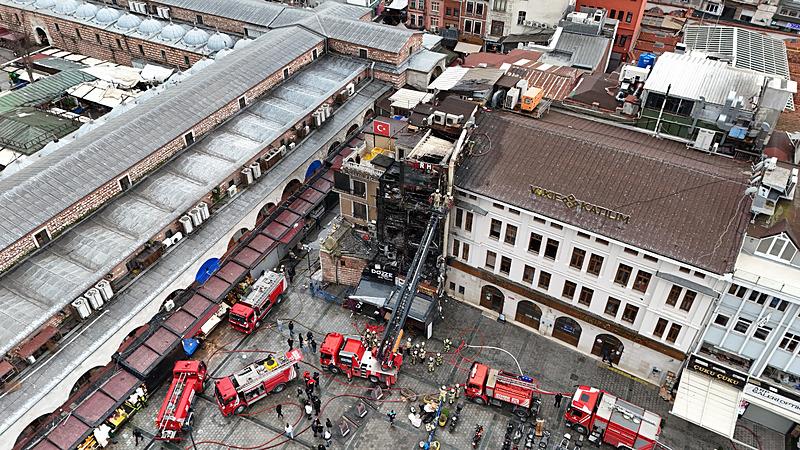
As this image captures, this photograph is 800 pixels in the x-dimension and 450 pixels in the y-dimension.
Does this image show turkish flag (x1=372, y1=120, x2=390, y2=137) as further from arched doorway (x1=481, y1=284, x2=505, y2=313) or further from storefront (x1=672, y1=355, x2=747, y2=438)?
storefront (x1=672, y1=355, x2=747, y2=438)

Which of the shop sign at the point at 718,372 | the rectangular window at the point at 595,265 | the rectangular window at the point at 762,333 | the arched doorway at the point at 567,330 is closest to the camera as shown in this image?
the rectangular window at the point at 762,333

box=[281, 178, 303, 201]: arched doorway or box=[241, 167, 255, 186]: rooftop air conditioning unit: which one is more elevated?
box=[241, 167, 255, 186]: rooftop air conditioning unit

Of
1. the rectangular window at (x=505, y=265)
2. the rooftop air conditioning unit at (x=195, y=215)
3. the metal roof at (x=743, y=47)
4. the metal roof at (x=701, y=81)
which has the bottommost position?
the rectangular window at (x=505, y=265)

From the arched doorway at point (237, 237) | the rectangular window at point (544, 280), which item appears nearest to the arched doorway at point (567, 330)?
the rectangular window at point (544, 280)

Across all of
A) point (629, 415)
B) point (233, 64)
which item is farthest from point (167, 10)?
point (629, 415)

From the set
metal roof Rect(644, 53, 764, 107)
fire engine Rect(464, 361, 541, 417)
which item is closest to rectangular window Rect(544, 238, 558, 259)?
fire engine Rect(464, 361, 541, 417)

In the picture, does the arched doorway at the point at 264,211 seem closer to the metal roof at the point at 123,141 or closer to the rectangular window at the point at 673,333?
the metal roof at the point at 123,141

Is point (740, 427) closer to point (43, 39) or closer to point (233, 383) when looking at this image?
point (233, 383)
